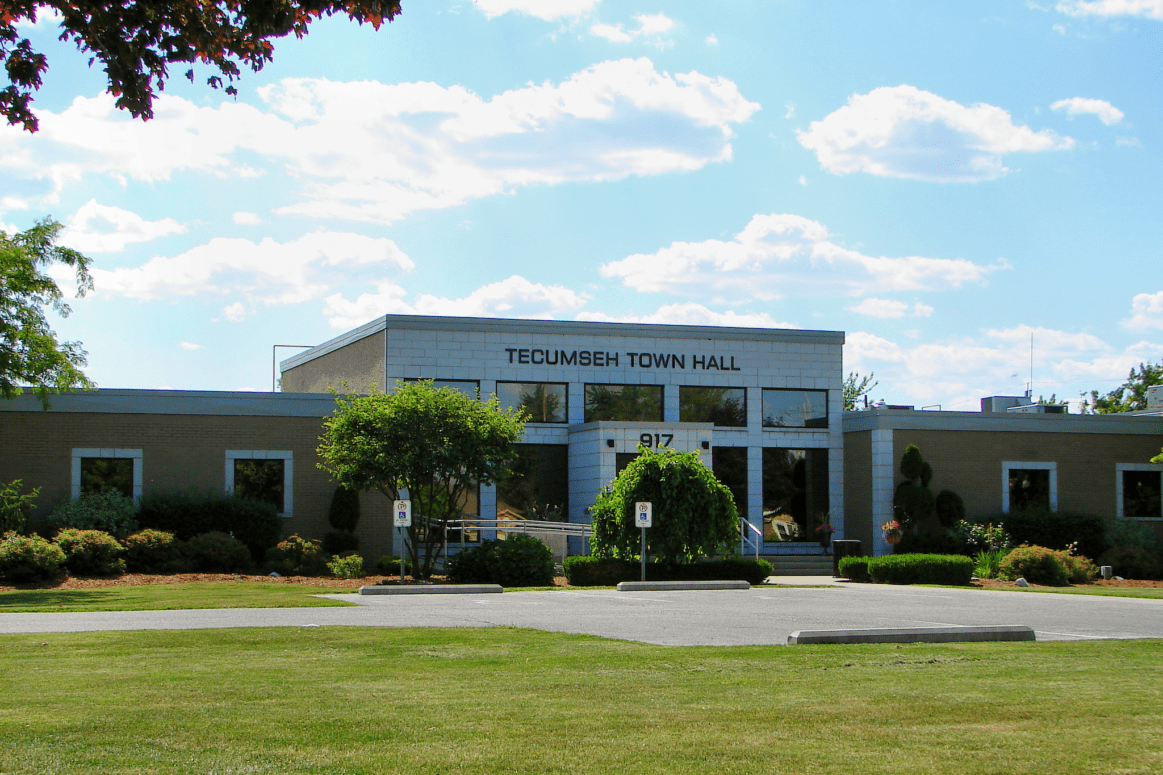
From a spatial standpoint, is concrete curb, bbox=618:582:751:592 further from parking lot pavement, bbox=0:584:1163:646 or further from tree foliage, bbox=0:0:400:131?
tree foliage, bbox=0:0:400:131

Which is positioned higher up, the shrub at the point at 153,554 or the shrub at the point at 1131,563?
the shrub at the point at 153,554

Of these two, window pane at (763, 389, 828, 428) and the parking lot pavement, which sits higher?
window pane at (763, 389, 828, 428)

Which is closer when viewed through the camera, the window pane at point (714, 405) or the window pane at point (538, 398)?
the window pane at point (538, 398)

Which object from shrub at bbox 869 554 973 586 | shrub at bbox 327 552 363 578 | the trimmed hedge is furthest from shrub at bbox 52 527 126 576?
shrub at bbox 869 554 973 586

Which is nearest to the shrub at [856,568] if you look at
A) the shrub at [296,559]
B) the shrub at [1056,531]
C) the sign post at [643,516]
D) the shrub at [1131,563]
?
the shrub at [1056,531]

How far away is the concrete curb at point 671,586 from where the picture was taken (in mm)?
22969

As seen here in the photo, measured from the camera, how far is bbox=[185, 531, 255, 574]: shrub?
27.4 m

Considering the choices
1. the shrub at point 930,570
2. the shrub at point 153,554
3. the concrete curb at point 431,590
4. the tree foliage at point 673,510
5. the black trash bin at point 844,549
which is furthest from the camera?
the black trash bin at point 844,549

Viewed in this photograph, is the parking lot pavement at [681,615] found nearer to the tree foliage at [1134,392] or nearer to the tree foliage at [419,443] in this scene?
the tree foliage at [419,443]

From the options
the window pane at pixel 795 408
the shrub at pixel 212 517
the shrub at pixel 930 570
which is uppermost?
the window pane at pixel 795 408

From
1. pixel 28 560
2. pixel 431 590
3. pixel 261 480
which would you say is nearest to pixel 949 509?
pixel 431 590

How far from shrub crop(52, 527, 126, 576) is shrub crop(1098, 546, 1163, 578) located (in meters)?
25.2

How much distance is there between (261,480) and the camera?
102ft

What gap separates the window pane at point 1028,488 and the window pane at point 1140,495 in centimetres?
280
